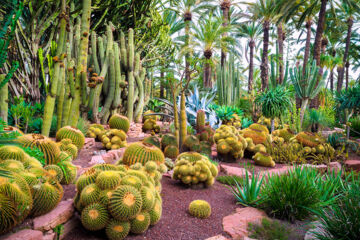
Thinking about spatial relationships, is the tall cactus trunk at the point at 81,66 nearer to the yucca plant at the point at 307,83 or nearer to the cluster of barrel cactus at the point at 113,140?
the cluster of barrel cactus at the point at 113,140

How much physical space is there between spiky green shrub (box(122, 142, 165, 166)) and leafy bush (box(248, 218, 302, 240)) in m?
1.62

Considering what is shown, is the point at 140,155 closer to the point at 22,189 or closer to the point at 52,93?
the point at 22,189

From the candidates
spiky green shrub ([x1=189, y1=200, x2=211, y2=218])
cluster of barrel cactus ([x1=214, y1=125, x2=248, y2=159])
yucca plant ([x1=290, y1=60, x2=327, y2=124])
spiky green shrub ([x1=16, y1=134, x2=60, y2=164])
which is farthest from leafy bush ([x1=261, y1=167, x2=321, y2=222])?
yucca plant ([x1=290, y1=60, x2=327, y2=124])

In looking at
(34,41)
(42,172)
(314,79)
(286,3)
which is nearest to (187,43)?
(286,3)

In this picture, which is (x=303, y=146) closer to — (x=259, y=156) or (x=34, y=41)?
(x=259, y=156)

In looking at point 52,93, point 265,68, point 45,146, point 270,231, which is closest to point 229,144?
point 270,231

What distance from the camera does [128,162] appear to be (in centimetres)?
364

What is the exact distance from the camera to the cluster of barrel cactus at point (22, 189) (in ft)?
5.93

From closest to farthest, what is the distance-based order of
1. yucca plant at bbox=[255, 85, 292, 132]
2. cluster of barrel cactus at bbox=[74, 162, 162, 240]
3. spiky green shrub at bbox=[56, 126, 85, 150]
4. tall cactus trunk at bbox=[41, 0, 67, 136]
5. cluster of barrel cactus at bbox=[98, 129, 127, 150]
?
1. cluster of barrel cactus at bbox=[74, 162, 162, 240]
2. spiky green shrub at bbox=[56, 126, 85, 150]
3. tall cactus trunk at bbox=[41, 0, 67, 136]
4. cluster of barrel cactus at bbox=[98, 129, 127, 150]
5. yucca plant at bbox=[255, 85, 292, 132]

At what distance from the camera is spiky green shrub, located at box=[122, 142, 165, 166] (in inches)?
142

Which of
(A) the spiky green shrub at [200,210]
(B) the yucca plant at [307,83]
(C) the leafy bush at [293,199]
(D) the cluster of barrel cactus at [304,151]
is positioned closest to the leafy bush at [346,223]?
(C) the leafy bush at [293,199]

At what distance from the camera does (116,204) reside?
2.10m

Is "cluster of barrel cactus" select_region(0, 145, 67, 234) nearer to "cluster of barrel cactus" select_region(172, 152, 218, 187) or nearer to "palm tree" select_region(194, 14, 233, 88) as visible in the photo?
"cluster of barrel cactus" select_region(172, 152, 218, 187)

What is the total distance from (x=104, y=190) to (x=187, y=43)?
1728cm
